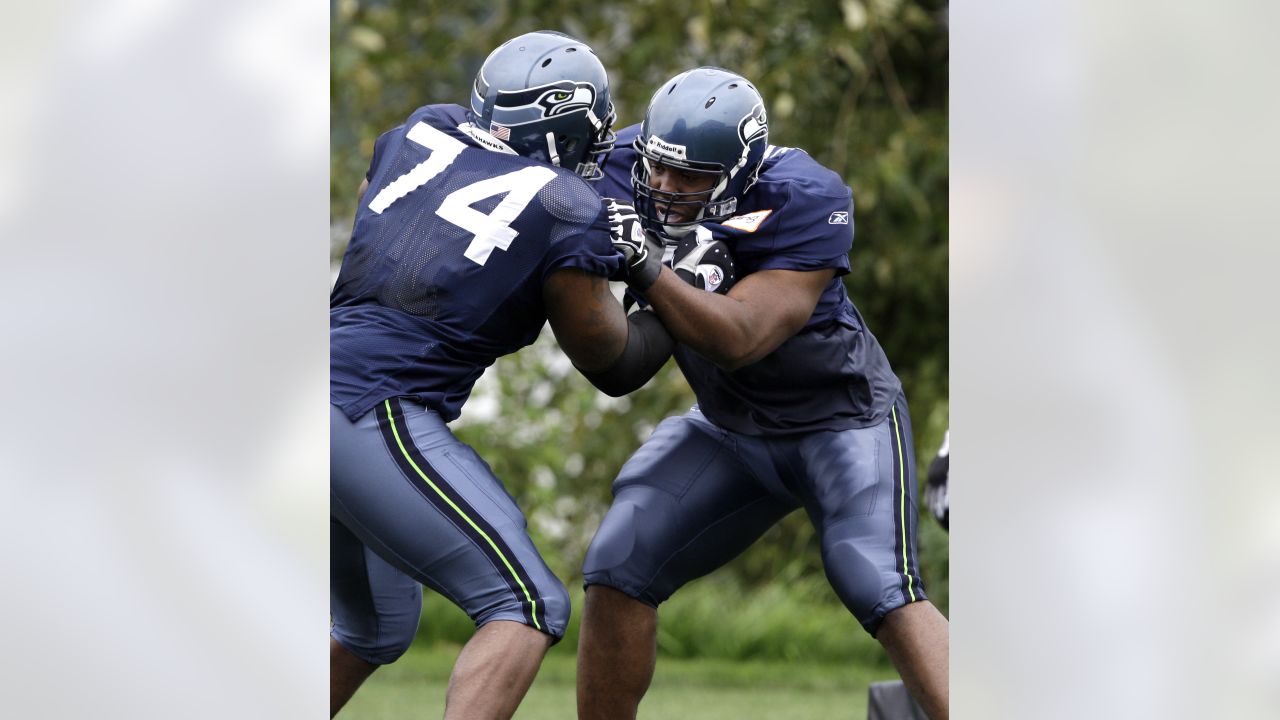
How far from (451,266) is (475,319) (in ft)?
0.35

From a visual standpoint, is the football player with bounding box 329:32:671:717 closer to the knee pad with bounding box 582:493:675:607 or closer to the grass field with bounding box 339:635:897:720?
the knee pad with bounding box 582:493:675:607

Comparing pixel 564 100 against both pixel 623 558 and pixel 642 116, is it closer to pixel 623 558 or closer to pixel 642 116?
pixel 623 558

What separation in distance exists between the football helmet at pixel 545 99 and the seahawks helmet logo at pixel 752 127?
304 millimetres

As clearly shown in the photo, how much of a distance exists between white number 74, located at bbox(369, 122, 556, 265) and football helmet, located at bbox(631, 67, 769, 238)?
427mm

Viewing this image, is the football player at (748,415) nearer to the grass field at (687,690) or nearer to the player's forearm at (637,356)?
the player's forearm at (637,356)

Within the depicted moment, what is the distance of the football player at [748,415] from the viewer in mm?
3080

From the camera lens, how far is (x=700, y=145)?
3115 mm

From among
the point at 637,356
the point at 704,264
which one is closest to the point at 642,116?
the point at 704,264

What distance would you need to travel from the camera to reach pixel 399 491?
272 centimetres

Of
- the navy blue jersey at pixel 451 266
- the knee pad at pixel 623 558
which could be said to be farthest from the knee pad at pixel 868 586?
the navy blue jersey at pixel 451 266

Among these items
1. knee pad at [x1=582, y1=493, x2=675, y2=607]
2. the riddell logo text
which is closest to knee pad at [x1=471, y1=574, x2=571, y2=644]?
knee pad at [x1=582, y1=493, x2=675, y2=607]
